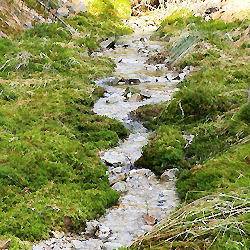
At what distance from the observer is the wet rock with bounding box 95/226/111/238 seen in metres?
4.43

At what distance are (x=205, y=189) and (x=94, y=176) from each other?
6.98 ft

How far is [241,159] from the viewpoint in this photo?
5.08m

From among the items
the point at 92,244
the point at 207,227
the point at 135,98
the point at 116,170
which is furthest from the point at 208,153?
the point at 135,98

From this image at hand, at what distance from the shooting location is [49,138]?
250 inches

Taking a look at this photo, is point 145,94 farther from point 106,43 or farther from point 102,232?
point 106,43

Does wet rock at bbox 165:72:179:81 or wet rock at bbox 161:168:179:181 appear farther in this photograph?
wet rock at bbox 165:72:179:81

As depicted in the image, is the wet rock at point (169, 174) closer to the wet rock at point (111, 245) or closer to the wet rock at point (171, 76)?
the wet rock at point (111, 245)

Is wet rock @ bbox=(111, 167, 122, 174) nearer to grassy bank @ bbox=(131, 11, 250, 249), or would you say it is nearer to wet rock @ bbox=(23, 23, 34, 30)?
grassy bank @ bbox=(131, 11, 250, 249)

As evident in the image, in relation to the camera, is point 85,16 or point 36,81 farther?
point 85,16

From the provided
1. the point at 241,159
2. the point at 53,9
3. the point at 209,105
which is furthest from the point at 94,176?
the point at 53,9

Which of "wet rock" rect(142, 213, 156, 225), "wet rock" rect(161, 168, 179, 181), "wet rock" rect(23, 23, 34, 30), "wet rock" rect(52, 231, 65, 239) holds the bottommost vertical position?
"wet rock" rect(161, 168, 179, 181)

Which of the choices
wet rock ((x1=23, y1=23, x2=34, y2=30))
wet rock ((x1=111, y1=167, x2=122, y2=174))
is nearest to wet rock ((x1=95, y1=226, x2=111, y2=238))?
wet rock ((x1=111, y1=167, x2=122, y2=174))

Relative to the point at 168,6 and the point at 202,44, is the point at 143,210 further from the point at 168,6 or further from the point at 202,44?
the point at 168,6

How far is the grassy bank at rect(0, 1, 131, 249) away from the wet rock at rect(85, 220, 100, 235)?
0.09 metres
